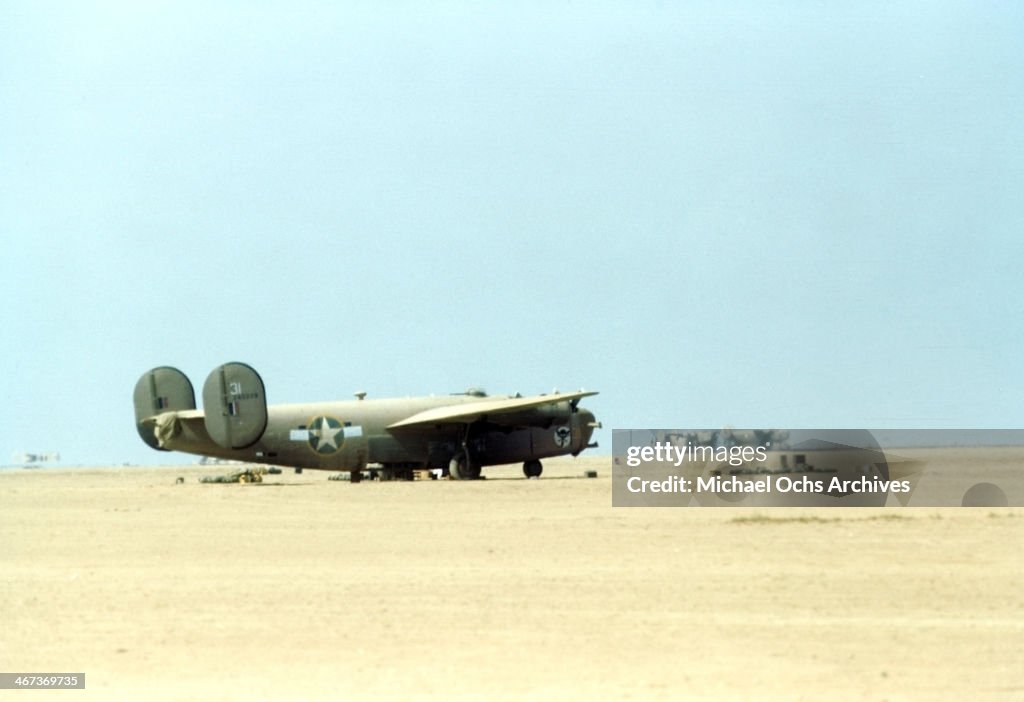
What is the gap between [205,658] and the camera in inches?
576

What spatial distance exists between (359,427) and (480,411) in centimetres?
474

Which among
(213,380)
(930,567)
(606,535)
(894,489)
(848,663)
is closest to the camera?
(848,663)

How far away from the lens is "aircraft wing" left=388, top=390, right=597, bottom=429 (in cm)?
5178

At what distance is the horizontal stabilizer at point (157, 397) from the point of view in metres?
52.3

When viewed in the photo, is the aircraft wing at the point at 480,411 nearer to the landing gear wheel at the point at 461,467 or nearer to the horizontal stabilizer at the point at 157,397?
the landing gear wheel at the point at 461,467

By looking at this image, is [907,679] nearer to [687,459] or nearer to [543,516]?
[543,516]

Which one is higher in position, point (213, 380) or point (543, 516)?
point (213, 380)

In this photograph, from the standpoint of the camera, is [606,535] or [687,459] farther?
[687,459]

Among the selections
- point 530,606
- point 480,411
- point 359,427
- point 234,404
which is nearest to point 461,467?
point 480,411

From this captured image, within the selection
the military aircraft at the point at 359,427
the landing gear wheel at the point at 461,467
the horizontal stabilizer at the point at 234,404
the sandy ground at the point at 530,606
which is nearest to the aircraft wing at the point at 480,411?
the military aircraft at the point at 359,427

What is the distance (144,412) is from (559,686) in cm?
4195

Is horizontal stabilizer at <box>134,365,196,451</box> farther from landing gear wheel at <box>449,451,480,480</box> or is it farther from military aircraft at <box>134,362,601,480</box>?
landing gear wheel at <box>449,451,480,480</box>

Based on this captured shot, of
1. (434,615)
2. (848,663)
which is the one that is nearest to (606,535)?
(434,615)

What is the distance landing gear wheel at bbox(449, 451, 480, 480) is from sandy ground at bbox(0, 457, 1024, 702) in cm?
2102
